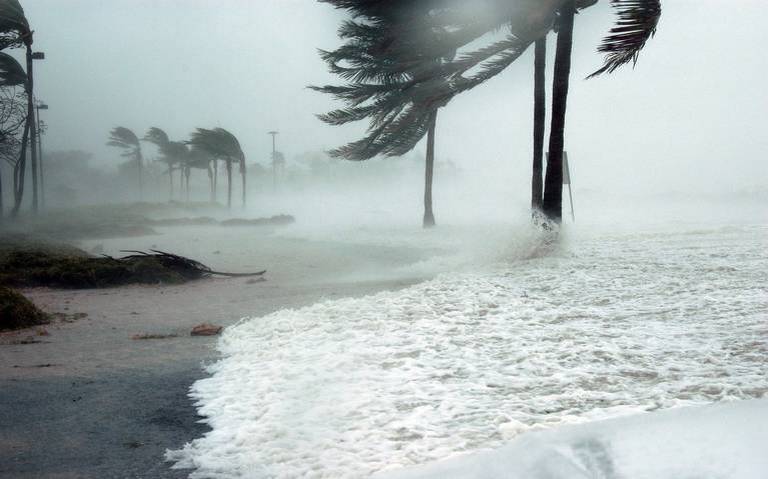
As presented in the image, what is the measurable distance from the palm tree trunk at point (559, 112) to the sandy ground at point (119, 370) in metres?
3.04

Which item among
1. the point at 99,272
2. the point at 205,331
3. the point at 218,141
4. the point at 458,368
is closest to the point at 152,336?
the point at 205,331

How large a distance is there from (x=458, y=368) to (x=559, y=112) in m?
8.14

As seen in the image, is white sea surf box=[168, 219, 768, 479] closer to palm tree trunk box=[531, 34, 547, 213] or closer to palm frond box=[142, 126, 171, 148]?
palm tree trunk box=[531, 34, 547, 213]

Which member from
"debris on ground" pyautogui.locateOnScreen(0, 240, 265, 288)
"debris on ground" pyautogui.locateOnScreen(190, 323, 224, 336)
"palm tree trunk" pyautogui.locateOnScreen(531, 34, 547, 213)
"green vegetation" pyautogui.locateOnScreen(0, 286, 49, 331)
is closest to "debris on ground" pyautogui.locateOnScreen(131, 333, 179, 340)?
"debris on ground" pyautogui.locateOnScreen(190, 323, 224, 336)

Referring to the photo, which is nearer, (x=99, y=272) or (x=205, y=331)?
(x=205, y=331)

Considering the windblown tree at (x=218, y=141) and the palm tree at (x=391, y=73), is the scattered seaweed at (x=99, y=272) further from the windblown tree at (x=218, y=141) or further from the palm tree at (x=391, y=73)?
the windblown tree at (x=218, y=141)

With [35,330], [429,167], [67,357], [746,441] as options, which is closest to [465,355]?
[746,441]

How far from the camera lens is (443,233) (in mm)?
19797

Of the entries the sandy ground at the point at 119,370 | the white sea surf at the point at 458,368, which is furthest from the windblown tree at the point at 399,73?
the white sea surf at the point at 458,368

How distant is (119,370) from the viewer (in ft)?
13.5

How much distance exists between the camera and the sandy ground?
2.60m

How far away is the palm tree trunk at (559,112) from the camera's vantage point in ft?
34.8

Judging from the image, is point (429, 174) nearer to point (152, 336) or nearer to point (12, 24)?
point (12, 24)

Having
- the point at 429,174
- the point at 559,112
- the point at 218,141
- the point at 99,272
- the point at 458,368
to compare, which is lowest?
the point at 99,272
